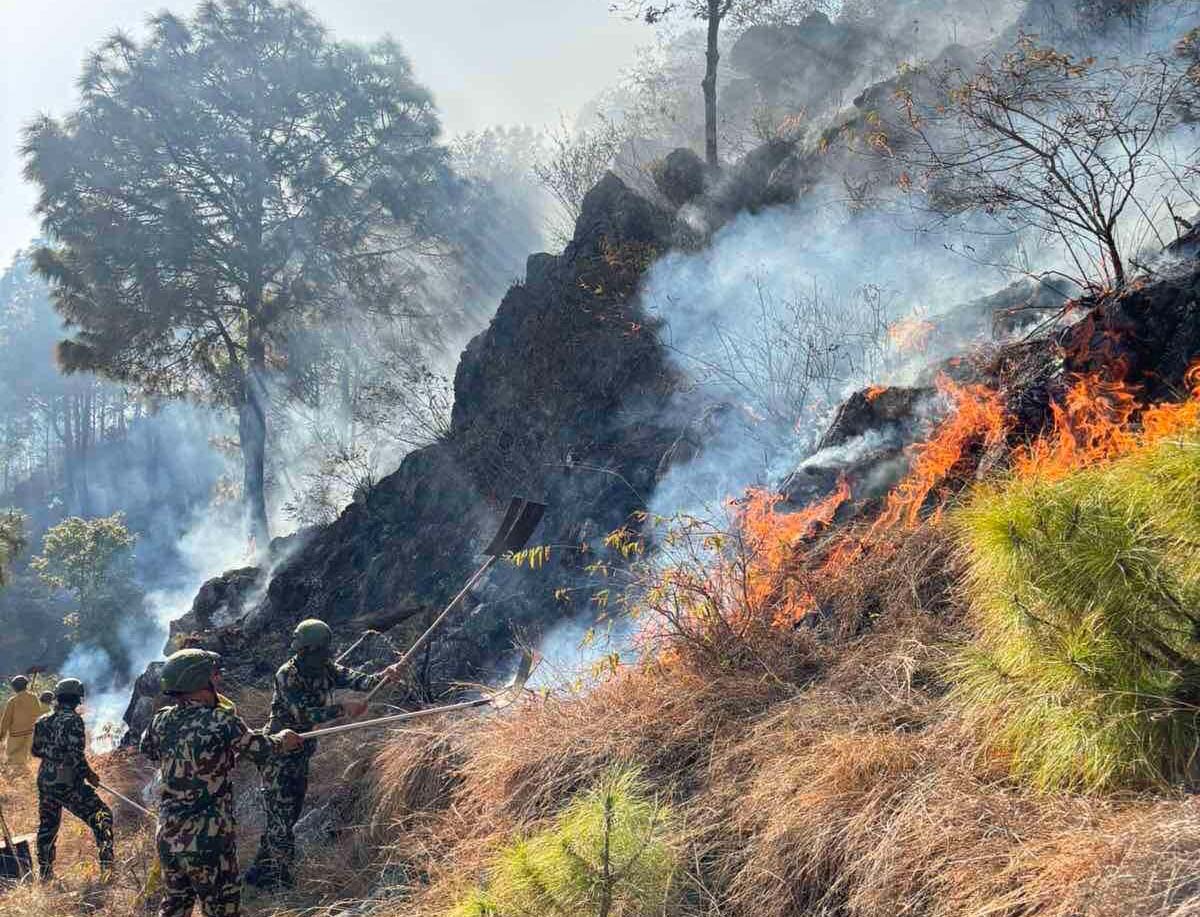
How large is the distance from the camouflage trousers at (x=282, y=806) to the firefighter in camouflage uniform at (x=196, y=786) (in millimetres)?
785

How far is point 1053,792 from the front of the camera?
11.2 ft

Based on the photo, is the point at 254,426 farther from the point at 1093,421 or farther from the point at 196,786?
the point at 1093,421

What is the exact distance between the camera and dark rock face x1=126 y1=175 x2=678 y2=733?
428 inches

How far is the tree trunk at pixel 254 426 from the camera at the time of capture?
64.3 feet

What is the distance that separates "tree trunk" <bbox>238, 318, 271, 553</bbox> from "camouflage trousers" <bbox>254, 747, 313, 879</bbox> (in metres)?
13.8

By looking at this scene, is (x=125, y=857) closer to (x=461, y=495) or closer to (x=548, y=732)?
(x=548, y=732)

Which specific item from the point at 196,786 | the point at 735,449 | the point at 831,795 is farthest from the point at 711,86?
the point at 831,795

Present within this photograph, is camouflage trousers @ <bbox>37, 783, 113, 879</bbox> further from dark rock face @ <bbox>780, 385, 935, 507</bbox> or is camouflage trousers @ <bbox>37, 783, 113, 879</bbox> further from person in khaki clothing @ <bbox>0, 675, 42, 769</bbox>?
dark rock face @ <bbox>780, 385, 935, 507</bbox>

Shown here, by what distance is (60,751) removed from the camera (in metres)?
7.76

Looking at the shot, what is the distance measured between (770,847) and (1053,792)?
3.84ft

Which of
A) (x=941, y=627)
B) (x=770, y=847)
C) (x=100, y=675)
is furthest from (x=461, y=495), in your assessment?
(x=100, y=675)

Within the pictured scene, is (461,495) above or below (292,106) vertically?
below

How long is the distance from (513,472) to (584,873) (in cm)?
923

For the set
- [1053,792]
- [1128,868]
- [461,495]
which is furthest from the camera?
[461,495]
